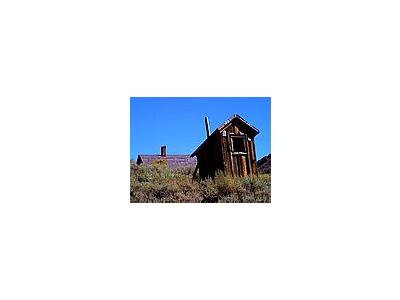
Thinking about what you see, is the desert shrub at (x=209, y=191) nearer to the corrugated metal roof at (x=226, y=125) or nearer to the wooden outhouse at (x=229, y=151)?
the wooden outhouse at (x=229, y=151)

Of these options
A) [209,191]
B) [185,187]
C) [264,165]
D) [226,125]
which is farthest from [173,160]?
[264,165]

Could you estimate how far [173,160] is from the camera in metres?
4.85

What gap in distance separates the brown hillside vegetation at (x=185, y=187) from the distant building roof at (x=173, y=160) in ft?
0.12

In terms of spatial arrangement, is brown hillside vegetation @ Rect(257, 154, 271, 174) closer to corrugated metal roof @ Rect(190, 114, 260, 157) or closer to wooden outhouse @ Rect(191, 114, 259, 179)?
wooden outhouse @ Rect(191, 114, 259, 179)

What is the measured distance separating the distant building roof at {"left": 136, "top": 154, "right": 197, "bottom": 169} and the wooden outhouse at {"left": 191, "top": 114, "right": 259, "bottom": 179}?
0.05m

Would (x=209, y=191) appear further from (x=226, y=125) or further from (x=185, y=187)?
(x=226, y=125)

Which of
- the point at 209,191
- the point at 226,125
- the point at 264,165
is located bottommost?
the point at 209,191

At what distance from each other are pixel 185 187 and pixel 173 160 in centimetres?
24

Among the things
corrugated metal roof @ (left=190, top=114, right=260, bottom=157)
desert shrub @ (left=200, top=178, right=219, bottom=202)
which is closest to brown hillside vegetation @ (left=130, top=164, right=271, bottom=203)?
desert shrub @ (left=200, top=178, right=219, bottom=202)

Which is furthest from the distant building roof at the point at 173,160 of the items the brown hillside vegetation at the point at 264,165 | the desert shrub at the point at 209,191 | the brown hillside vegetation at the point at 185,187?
the brown hillside vegetation at the point at 264,165
